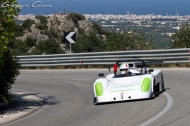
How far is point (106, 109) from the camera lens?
12164 millimetres

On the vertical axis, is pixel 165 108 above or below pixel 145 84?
below

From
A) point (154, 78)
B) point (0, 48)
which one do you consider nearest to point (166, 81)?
point (154, 78)

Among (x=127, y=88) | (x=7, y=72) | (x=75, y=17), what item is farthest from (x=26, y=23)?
→ (x=127, y=88)

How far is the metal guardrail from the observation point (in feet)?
73.1

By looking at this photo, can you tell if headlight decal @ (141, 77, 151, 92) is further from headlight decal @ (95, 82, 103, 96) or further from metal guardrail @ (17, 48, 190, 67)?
metal guardrail @ (17, 48, 190, 67)

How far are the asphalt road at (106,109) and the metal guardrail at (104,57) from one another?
3723mm

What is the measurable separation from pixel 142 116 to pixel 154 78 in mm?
3225

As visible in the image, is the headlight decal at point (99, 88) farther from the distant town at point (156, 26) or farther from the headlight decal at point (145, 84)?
the distant town at point (156, 26)

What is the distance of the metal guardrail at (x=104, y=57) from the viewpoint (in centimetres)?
2228

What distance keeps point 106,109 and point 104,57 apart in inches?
475

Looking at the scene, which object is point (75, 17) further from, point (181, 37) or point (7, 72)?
point (7, 72)

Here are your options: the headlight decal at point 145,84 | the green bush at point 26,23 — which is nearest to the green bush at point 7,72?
the headlight decal at point 145,84

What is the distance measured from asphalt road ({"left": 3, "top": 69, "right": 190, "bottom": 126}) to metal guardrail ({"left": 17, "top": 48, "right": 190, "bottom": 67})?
372 cm

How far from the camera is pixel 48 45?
50531mm
